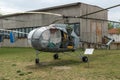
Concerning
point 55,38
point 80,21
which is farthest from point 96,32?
point 55,38

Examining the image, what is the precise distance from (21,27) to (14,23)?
2295 millimetres

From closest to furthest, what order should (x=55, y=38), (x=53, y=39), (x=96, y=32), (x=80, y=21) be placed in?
1. (x=53, y=39)
2. (x=55, y=38)
3. (x=80, y=21)
4. (x=96, y=32)

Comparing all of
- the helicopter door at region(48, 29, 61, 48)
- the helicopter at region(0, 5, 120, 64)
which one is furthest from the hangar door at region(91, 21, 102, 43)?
the helicopter door at region(48, 29, 61, 48)

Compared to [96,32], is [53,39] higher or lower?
lower

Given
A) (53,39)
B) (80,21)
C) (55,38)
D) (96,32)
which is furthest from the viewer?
(96,32)

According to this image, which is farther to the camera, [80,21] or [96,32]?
[96,32]

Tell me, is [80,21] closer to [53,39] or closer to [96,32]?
[96,32]

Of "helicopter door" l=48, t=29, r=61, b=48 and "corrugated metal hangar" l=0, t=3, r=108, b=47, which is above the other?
"corrugated metal hangar" l=0, t=3, r=108, b=47

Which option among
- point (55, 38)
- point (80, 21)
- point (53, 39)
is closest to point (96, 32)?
point (80, 21)

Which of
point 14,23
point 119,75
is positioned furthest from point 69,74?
point 14,23

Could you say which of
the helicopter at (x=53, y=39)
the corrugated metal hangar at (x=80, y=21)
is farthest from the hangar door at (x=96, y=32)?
the helicopter at (x=53, y=39)

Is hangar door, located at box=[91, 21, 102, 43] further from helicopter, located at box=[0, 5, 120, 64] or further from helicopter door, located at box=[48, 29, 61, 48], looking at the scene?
helicopter door, located at box=[48, 29, 61, 48]

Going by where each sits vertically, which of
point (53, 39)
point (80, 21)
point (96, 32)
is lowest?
point (53, 39)

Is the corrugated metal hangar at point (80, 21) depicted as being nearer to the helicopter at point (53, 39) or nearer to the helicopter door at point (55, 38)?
the helicopter at point (53, 39)
